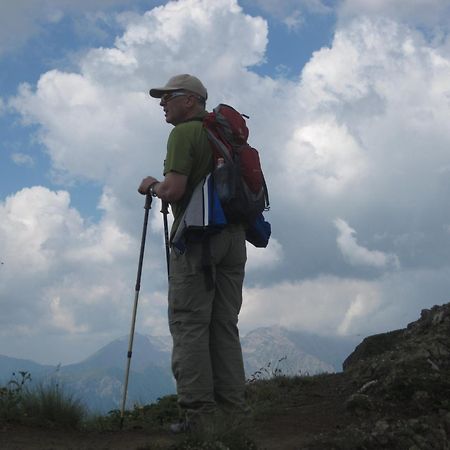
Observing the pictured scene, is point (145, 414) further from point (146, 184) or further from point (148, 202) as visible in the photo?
point (146, 184)

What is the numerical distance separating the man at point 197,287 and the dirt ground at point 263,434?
0.41 meters

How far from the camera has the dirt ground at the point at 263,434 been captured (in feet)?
17.7

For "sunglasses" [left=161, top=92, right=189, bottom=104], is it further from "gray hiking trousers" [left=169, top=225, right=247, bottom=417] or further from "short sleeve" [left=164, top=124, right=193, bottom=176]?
"gray hiking trousers" [left=169, top=225, right=247, bottom=417]

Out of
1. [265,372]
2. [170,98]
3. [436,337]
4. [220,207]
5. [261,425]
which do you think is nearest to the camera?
[220,207]

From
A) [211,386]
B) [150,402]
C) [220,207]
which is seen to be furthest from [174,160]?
[150,402]

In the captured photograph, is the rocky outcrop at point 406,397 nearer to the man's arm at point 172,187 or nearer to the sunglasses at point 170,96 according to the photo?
the man's arm at point 172,187

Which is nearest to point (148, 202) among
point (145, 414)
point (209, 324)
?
point (209, 324)

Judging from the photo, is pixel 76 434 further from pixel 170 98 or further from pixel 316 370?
pixel 316 370

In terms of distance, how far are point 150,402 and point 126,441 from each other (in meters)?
3.07

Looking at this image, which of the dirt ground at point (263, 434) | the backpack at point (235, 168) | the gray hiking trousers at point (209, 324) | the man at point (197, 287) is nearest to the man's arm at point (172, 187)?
the man at point (197, 287)

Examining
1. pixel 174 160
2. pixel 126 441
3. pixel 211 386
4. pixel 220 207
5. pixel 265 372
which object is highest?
pixel 174 160

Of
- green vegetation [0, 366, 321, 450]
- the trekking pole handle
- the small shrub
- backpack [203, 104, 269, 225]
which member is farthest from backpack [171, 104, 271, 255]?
the small shrub

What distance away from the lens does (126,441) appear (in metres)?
5.75

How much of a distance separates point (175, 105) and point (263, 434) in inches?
128
